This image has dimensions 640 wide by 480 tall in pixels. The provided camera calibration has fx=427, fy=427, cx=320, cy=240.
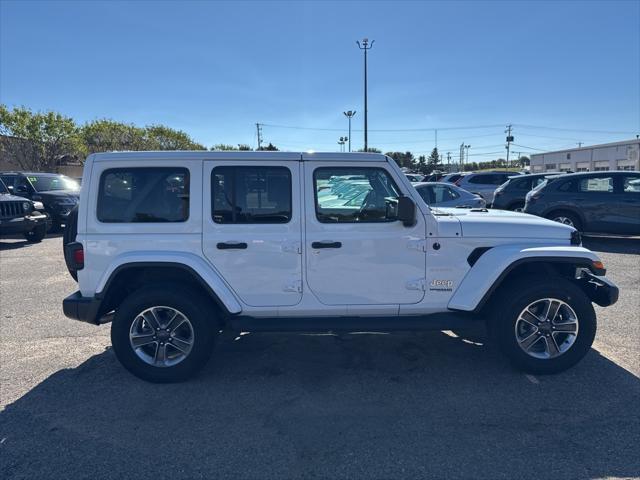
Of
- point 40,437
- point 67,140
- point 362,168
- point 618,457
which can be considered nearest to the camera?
point 618,457

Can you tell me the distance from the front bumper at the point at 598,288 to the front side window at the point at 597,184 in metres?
6.87

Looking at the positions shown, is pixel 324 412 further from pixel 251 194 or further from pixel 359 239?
pixel 251 194

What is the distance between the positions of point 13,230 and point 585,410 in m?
11.9

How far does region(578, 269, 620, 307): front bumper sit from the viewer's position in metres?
3.67

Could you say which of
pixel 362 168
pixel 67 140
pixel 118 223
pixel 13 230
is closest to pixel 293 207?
pixel 362 168

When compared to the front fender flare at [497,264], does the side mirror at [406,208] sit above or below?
above

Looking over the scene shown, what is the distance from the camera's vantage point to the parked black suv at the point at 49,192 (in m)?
12.4

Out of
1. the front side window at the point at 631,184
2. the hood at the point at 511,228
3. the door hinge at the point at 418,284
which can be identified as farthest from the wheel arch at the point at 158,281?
the front side window at the point at 631,184

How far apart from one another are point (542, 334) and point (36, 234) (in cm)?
1219

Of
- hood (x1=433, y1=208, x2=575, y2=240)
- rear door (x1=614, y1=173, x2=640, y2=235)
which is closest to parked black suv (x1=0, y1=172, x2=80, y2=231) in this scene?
hood (x1=433, y1=208, x2=575, y2=240)

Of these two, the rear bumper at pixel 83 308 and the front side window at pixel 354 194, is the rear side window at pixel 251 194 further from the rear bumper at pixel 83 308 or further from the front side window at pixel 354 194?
the rear bumper at pixel 83 308

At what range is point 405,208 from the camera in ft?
11.2

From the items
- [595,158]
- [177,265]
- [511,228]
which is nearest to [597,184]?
[511,228]

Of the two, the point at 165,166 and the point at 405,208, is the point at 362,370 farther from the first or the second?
the point at 165,166
